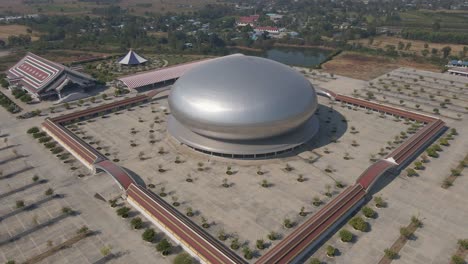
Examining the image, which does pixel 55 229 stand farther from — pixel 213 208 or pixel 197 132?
pixel 197 132

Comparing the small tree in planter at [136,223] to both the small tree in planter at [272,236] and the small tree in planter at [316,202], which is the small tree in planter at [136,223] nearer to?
the small tree in planter at [272,236]

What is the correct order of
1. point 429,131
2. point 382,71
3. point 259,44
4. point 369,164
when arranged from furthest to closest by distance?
point 259,44, point 382,71, point 429,131, point 369,164

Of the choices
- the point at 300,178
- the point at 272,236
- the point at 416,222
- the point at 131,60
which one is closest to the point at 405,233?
the point at 416,222

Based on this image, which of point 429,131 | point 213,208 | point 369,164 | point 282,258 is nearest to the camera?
point 282,258

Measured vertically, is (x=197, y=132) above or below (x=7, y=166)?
above

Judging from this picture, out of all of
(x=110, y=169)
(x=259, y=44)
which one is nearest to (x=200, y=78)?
(x=110, y=169)

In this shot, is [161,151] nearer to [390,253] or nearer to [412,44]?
[390,253]
